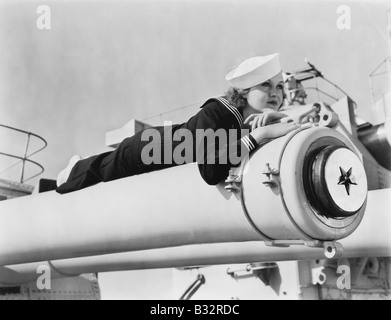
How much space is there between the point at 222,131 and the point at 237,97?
0.16 meters

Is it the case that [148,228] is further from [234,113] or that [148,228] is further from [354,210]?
[354,210]

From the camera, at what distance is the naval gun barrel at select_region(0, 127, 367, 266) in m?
1.14

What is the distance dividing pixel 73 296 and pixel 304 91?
6.80ft

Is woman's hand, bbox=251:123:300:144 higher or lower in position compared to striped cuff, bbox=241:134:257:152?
higher

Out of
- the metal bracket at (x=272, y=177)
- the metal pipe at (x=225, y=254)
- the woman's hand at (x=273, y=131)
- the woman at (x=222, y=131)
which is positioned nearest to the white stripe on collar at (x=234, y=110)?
the woman at (x=222, y=131)

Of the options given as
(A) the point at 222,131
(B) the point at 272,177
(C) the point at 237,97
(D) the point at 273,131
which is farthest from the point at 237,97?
(B) the point at 272,177

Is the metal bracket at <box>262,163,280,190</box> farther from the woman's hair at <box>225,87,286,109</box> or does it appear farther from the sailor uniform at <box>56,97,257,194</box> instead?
the woman's hair at <box>225,87,286,109</box>

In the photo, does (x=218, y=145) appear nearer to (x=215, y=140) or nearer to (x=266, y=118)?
(x=215, y=140)

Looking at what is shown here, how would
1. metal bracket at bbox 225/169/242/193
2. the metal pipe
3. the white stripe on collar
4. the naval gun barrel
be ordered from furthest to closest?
the metal pipe → the white stripe on collar → metal bracket at bbox 225/169/242/193 → the naval gun barrel

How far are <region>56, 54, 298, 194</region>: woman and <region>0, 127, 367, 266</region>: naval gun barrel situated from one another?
4cm

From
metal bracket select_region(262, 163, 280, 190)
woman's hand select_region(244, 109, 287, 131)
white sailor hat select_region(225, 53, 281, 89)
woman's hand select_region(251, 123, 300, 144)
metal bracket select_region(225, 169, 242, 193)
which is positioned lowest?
metal bracket select_region(262, 163, 280, 190)

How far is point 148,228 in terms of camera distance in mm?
1516

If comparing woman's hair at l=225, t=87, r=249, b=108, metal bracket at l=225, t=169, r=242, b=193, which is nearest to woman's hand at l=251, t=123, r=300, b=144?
metal bracket at l=225, t=169, r=242, b=193

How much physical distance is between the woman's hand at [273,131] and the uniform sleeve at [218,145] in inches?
0.6
